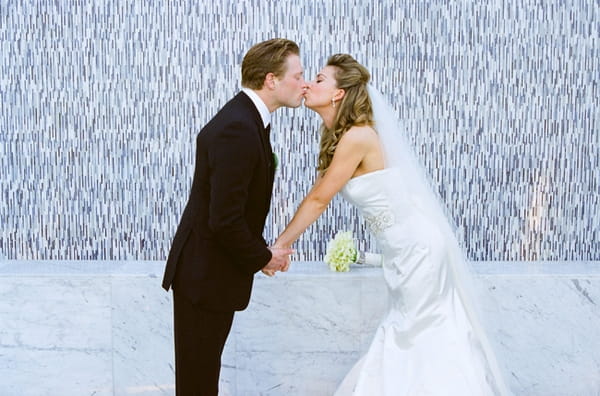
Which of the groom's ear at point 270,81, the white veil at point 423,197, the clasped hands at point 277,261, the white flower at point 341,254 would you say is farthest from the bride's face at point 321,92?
the white flower at point 341,254

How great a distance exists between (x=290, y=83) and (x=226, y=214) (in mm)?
559

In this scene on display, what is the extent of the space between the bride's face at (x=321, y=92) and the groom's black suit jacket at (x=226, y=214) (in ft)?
1.27

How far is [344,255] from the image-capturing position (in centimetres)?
362

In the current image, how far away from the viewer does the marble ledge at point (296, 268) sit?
11.9 feet

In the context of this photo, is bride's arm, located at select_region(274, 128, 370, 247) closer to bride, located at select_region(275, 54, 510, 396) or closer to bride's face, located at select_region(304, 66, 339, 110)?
bride, located at select_region(275, 54, 510, 396)

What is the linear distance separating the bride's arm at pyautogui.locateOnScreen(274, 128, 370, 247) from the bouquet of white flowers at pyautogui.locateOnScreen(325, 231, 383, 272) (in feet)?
2.06

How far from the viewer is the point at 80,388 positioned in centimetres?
365

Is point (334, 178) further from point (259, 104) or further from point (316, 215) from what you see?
point (259, 104)

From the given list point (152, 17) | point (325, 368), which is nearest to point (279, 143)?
point (152, 17)

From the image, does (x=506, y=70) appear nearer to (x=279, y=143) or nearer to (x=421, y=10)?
(x=421, y=10)

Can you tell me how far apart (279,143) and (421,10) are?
3.20ft

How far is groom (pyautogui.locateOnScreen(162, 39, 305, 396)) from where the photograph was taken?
8.45 ft

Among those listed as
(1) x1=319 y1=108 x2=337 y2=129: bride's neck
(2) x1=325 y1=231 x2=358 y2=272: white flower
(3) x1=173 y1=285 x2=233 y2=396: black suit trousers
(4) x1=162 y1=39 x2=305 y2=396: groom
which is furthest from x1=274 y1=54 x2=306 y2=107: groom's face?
(2) x1=325 y1=231 x2=358 y2=272: white flower

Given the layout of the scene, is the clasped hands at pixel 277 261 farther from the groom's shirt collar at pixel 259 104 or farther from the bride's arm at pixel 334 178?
the groom's shirt collar at pixel 259 104
